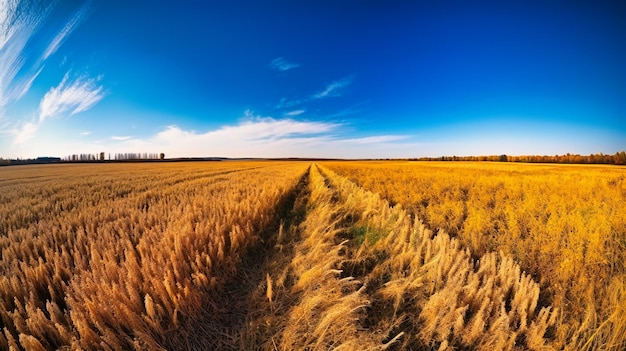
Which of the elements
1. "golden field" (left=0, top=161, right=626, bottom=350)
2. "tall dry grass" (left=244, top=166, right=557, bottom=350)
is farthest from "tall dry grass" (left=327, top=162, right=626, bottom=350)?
"tall dry grass" (left=244, top=166, right=557, bottom=350)

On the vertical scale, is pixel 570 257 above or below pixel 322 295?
above

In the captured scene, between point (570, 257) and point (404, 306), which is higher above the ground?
point (570, 257)

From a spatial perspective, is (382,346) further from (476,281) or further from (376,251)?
(376,251)

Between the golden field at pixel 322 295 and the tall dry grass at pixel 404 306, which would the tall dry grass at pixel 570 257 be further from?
the tall dry grass at pixel 404 306

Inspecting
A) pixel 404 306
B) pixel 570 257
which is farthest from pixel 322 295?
pixel 570 257

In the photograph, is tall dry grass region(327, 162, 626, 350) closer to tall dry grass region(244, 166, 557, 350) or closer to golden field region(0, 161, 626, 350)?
golden field region(0, 161, 626, 350)

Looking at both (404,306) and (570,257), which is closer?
(404,306)

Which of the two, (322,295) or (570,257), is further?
(570,257)

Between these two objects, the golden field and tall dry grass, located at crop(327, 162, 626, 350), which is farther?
tall dry grass, located at crop(327, 162, 626, 350)

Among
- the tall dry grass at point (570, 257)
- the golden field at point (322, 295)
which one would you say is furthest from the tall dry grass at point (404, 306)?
the tall dry grass at point (570, 257)

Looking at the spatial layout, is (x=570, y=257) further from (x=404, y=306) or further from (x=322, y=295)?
(x=322, y=295)

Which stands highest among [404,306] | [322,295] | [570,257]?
[570,257]

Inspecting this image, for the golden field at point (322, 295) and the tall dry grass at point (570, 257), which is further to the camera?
the tall dry grass at point (570, 257)

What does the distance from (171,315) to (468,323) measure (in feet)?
8.70
